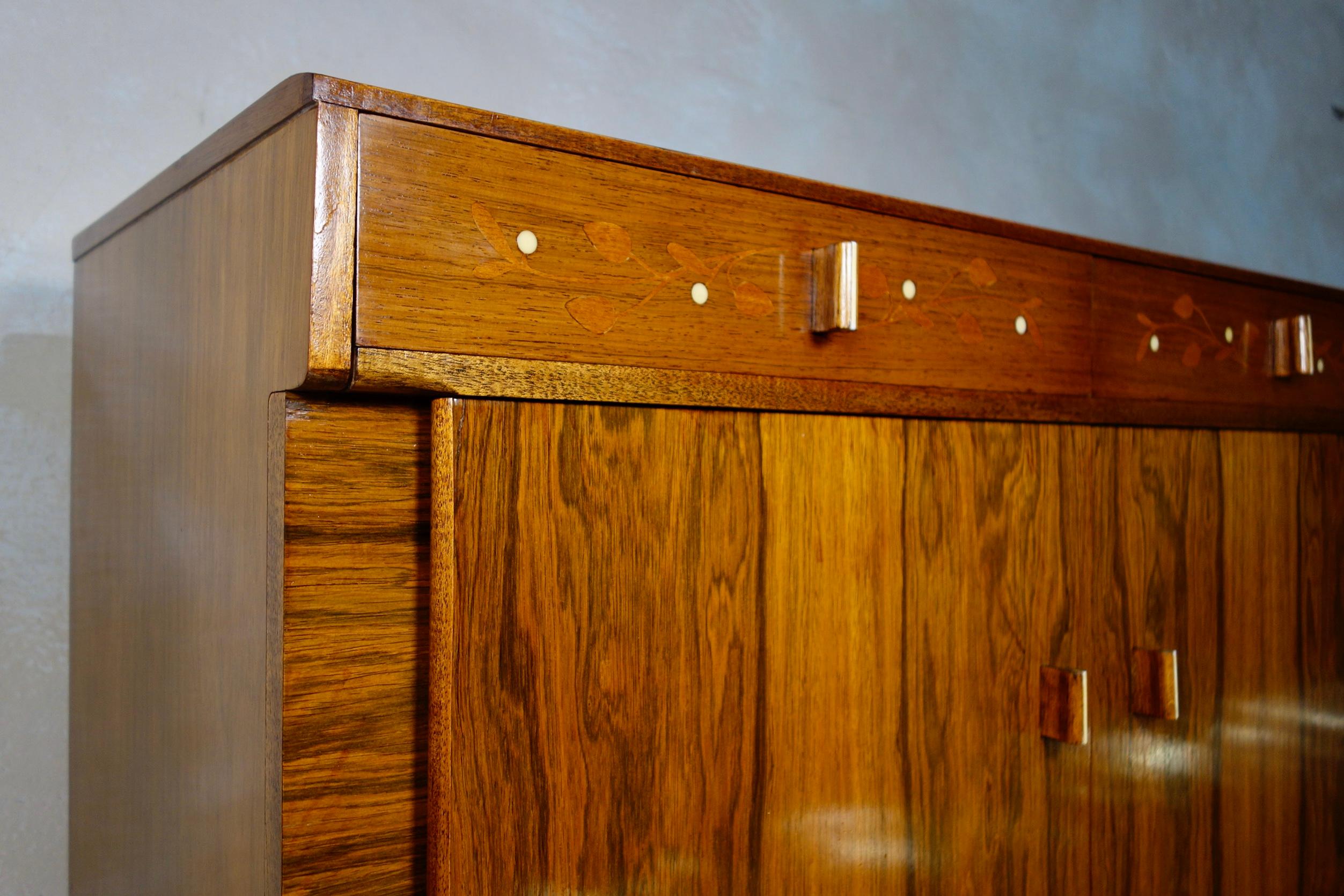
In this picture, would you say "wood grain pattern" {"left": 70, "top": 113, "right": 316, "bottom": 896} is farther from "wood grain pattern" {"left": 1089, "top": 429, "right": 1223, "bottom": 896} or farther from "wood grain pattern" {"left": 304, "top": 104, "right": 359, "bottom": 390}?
"wood grain pattern" {"left": 1089, "top": 429, "right": 1223, "bottom": 896}

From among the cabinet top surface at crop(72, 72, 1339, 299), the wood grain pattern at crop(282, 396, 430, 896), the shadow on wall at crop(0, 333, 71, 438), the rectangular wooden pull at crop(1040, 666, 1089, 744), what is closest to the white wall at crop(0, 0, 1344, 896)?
the shadow on wall at crop(0, 333, 71, 438)

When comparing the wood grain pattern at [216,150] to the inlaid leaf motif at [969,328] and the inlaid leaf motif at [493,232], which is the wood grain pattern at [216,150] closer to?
the inlaid leaf motif at [493,232]

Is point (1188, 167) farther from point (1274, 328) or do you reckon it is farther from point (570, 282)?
point (570, 282)

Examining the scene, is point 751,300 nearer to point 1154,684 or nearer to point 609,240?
point 609,240

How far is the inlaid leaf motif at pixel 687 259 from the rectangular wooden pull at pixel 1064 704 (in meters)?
0.43

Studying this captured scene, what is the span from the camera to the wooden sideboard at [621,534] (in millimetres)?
544

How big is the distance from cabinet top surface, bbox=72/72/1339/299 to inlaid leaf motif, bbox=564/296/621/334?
82 millimetres

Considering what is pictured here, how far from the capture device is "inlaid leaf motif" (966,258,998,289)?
0.78 meters

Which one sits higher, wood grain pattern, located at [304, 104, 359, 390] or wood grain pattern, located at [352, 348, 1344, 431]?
wood grain pattern, located at [304, 104, 359, 390]

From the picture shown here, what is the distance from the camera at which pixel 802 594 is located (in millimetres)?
684

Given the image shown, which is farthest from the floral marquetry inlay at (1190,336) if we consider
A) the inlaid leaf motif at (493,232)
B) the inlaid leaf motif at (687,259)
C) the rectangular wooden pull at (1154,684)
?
the inlaid leaf motif at (493,232)

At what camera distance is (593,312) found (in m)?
0.60

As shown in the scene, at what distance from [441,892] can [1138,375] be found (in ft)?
2.31

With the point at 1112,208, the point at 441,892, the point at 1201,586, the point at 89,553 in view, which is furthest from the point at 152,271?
the point at 1112,208
